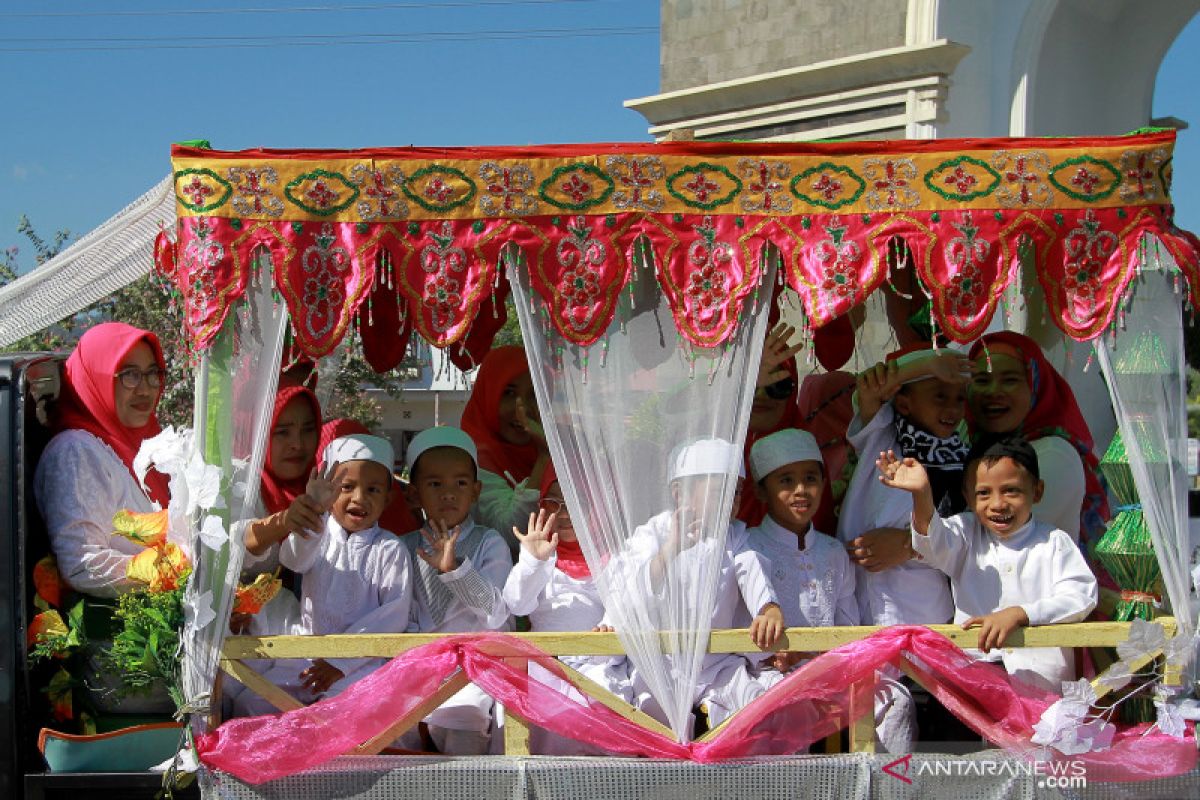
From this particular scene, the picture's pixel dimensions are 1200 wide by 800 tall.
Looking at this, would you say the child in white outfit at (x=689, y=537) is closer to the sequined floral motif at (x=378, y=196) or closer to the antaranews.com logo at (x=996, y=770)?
the antaranews.com logo at (x=996, y=770)

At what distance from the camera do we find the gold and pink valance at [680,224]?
3.96m

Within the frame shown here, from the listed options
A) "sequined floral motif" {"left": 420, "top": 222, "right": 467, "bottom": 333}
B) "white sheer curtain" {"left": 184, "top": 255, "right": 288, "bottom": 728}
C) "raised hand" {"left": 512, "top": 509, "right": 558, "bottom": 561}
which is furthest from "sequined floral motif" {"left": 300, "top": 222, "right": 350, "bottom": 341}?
"raised hand" {"left": 512, "top": 509, "right": 558, "bottom": 561}

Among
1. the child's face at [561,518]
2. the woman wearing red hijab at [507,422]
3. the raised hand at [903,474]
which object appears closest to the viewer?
the raised hand at [903,474]

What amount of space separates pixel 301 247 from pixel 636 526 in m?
1.34

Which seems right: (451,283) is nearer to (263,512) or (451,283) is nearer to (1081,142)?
(263,512)

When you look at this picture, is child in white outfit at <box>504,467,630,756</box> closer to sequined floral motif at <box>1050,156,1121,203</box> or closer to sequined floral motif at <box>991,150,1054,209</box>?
sequined floral motif at <box>991,150,1054,209</box>

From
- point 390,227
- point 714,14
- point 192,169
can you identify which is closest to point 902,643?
point 390,227

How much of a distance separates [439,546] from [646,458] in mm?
844

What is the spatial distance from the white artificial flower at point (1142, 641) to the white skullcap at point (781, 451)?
1144mm

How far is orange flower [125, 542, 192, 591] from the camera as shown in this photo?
4184mm

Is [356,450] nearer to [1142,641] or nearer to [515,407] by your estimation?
[515,407]

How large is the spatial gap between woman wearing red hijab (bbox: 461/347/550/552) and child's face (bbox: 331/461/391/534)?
697 millimetres

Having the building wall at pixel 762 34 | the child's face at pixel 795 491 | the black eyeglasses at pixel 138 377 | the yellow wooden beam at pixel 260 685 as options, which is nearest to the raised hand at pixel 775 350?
the child's face at pixel 795 491

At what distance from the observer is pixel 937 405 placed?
15.7ft
